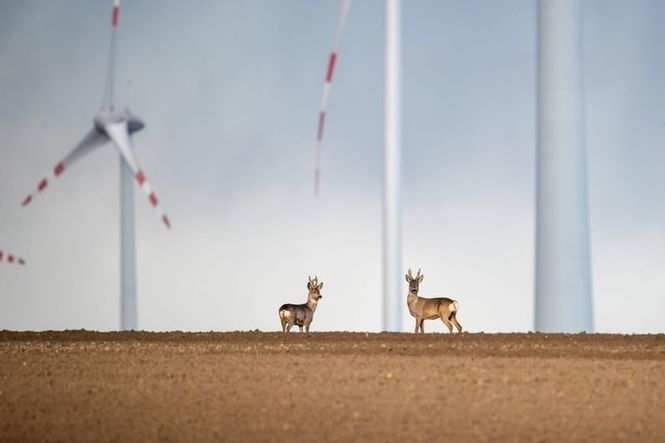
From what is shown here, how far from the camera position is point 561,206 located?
4022 cm

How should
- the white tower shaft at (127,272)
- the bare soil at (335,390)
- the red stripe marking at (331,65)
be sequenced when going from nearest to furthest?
the bare soil at (335,390), the red stripe marking at (331,65), the white tower shaft at (127,272)

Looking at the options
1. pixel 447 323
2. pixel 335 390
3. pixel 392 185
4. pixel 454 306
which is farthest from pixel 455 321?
pixel 335 390

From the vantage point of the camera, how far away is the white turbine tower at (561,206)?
131ft

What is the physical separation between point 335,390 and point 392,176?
14642mm

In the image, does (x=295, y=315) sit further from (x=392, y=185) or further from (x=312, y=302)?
(x=392, y=185)

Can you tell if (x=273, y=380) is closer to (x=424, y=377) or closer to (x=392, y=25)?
(x=424, y=377)

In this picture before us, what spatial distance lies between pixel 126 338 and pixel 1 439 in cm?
1739

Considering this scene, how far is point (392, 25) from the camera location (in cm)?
3997

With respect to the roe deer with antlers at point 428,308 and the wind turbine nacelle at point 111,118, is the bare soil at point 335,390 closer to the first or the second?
the roe deer with antlers at point 428,308

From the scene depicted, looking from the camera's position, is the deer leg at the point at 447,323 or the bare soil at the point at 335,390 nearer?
the bare soil at the point at 335,390

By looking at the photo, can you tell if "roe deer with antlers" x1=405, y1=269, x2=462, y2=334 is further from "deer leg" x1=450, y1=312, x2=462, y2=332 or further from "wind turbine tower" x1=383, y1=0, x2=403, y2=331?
"wind turbine tower" x1=383, y1=0, x2=403, y2=331

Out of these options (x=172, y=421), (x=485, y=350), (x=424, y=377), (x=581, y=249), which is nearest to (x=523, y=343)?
(x=485, y=350)

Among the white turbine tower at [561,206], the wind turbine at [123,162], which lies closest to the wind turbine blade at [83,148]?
the wind turbine at [123,162]

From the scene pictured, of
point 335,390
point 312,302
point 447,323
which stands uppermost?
point 312,302
